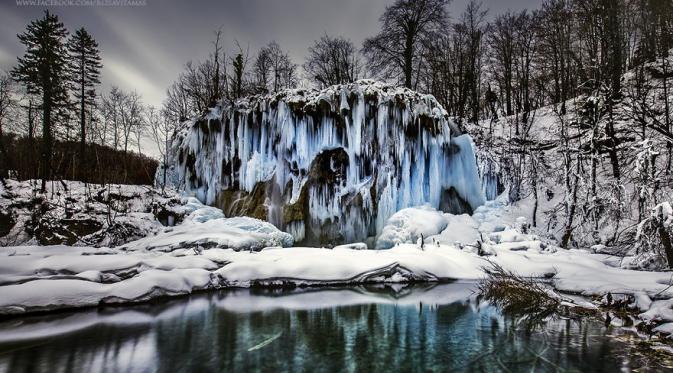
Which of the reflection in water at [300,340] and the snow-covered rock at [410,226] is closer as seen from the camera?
the reflection in water at [300,340]

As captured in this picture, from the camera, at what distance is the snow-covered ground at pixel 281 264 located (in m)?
6.27

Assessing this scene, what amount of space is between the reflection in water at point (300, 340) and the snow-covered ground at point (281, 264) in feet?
2.05

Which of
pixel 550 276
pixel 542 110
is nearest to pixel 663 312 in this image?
pixel 550 276

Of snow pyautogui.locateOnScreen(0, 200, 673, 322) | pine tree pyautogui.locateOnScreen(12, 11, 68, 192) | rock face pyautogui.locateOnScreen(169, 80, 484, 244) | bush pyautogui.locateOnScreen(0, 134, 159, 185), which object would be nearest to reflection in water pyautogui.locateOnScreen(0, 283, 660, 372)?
snow pyautogui.locateOnScreen(0, 200, 673, 322)

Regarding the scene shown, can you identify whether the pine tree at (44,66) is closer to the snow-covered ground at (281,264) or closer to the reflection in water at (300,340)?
the snow-covered ground at (281,264)

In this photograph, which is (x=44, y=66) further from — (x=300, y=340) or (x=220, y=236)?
(x=300, y=340)

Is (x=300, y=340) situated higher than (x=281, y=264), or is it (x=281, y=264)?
(x=281, y=264)

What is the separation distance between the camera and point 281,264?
8.94 m

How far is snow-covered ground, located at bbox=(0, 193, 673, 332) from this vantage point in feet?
20.6

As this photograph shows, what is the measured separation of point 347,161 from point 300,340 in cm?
938

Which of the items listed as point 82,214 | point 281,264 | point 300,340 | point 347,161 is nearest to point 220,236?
point 281,264

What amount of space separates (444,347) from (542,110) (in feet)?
63.0

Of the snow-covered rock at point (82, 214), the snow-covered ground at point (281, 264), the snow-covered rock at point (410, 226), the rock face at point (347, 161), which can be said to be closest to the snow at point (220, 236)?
the snow-covered ground at point (281, 264)

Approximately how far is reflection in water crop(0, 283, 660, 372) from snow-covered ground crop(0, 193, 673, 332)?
24.6 inches
